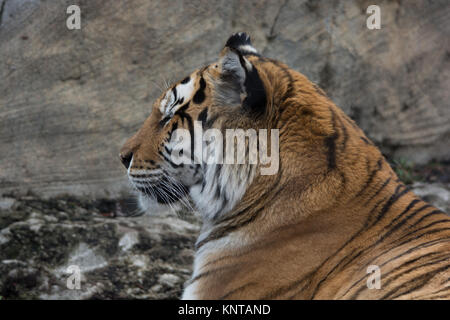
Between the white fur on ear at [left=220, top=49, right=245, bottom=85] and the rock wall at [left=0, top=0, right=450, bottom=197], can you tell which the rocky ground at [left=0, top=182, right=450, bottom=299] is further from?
the white fur on ear at [left=220, top=49, right=245, bottom=85]

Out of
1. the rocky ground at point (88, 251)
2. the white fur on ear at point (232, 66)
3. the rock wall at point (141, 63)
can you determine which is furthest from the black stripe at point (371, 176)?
the rock wall at point (141, 63)

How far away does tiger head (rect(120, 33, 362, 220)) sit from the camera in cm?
196

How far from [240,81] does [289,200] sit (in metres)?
0.45

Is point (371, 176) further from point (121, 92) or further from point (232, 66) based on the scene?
point (121, 92)

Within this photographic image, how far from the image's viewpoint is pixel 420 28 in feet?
14.4

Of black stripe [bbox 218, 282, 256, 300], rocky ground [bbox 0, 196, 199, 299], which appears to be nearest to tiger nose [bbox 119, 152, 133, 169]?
black stripe [bbox 218, 282, 256, 300]

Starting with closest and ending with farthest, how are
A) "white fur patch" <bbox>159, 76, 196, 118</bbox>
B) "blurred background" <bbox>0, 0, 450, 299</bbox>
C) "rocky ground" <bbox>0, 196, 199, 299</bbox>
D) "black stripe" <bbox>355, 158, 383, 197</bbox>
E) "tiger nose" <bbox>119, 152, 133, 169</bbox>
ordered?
"black stripe" <bbox>355, 158, 383, 197</bbox> < "white fur patch" <bbox>159, 76, 196, 118</bbox> < "tiger nose" <bbox>119, 152, 133, 169</bbox> < "rocky ground" <bbox>0, 196, 199, 299</bbox> < "blurred background" <bbox>0, 0, 450, 299</bbox>

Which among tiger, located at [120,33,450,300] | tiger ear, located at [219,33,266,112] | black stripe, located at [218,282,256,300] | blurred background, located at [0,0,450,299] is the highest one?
blurred background, located at [0,0,450,299]

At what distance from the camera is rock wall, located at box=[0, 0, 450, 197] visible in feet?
11.3

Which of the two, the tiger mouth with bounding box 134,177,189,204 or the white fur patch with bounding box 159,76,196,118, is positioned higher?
the white fur patch with bounding box 159,76,196,118

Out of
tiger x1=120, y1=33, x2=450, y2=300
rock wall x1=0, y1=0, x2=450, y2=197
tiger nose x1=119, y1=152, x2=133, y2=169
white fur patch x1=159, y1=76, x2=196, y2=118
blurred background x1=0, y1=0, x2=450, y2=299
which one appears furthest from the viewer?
rock wall x1=0, y1=0, x2=450, y2=197

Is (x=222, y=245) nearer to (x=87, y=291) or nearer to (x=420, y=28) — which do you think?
(x=87, y=291)

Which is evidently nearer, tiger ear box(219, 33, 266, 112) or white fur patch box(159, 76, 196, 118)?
tiger ear box(219, 33, 266, 112)

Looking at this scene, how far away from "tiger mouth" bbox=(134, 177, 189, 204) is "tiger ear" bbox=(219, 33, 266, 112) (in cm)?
42
